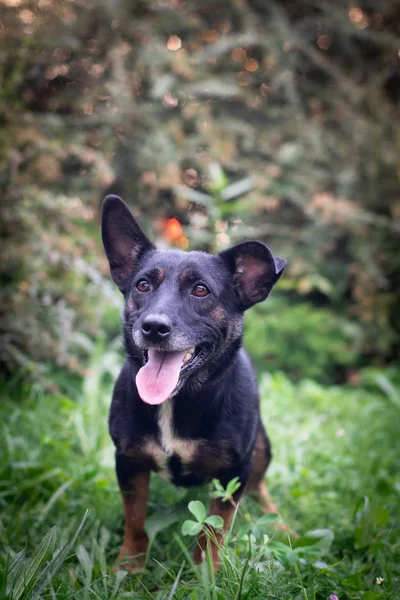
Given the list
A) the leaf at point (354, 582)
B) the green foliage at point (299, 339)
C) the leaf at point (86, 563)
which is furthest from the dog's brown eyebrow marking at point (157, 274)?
the green foliage at point (299, 339)

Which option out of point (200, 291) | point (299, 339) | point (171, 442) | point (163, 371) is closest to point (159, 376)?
point (163, 371)

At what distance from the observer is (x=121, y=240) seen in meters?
2.81

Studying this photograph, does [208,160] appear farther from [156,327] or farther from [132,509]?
[132,509]

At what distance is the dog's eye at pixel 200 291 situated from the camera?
2553mm

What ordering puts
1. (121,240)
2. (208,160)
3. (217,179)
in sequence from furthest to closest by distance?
1. (208,160)
2. (217,179)
3. (121,240)

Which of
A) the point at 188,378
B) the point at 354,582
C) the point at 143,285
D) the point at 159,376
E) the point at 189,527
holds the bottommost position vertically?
the point at 354,582

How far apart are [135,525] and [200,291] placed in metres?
1.28

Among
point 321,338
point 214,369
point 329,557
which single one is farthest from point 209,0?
point 329,557

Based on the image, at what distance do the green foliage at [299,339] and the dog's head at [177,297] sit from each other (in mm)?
3499

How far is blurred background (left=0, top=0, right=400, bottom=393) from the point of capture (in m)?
4.62

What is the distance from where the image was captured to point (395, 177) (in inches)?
263

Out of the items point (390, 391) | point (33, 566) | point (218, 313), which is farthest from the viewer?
point (390, 391)

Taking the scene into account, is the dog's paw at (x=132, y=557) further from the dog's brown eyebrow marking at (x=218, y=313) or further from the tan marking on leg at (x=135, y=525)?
the dog's brown eyebrow marking at (x=218, y=313)

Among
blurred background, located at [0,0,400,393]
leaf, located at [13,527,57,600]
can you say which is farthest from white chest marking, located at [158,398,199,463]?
blurred background, located at [0,0,400,393]
